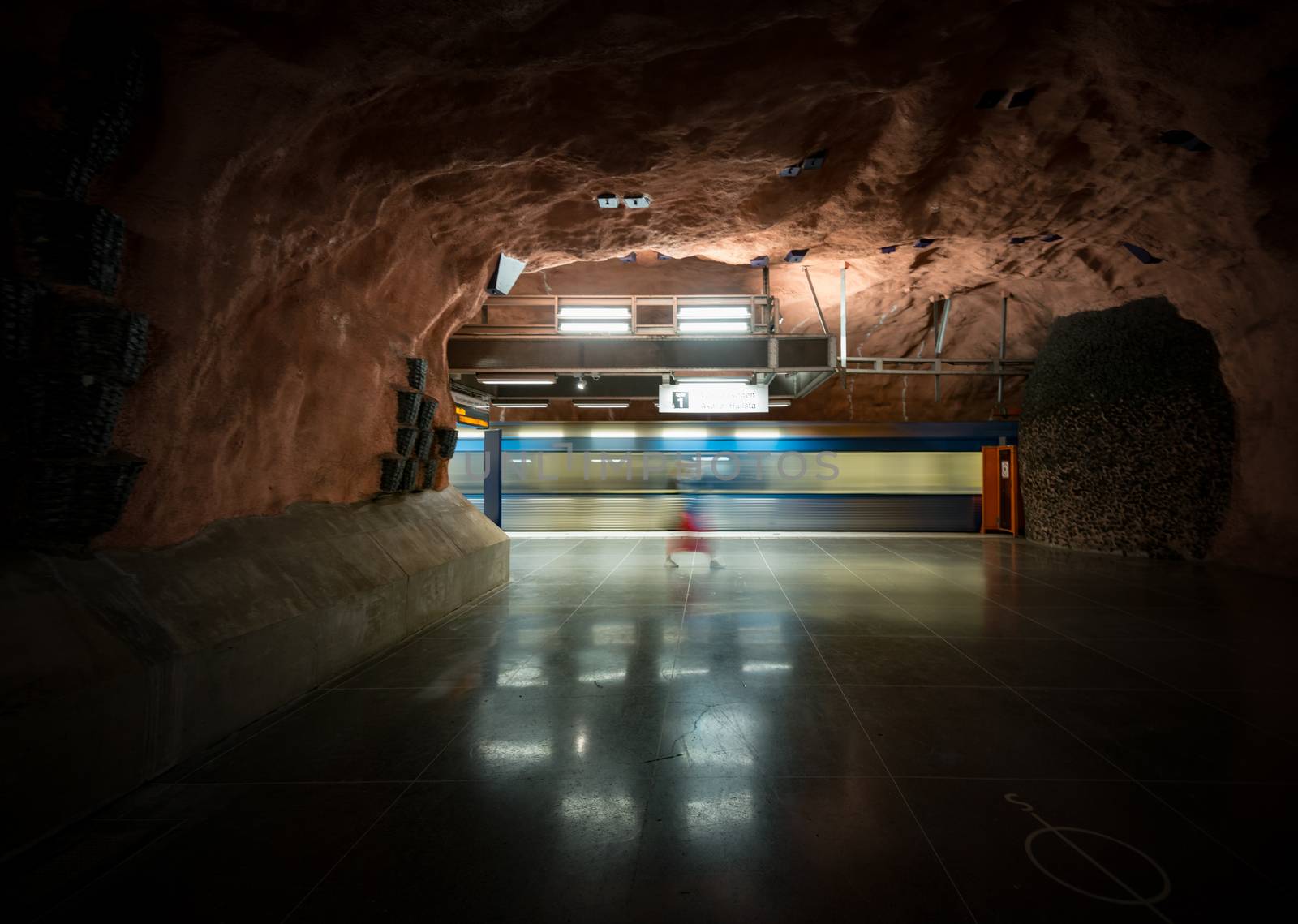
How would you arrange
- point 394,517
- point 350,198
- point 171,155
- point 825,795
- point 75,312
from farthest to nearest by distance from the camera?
1. point 394,517
2. point 350,198
3. point 171,155
4. point 75,312
5. point 825,795

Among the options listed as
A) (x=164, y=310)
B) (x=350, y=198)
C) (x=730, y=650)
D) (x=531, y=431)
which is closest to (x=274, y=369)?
(x=164, y=310)

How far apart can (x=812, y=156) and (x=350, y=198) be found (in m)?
3.66

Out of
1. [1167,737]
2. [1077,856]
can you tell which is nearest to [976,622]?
[1167,737]

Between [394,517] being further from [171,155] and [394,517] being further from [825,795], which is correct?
[825,795]

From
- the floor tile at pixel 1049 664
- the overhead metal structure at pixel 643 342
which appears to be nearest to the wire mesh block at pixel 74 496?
the floor tile at pixel 1049 664

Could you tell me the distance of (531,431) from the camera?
508 inches

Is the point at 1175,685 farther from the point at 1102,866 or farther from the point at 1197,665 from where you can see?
the point at 1102,866

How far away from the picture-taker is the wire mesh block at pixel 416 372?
18.0ft

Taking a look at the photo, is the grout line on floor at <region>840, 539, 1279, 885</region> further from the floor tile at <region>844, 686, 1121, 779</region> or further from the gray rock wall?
A: the gray rock wall

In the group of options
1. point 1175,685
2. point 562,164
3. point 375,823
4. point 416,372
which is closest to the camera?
point 375,823

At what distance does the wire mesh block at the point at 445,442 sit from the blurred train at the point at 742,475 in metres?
6.17

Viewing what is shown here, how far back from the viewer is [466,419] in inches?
407

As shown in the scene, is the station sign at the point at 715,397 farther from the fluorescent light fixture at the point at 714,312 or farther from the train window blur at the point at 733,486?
the train window blur at the point at 733,486

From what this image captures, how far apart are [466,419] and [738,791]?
9.26 m
